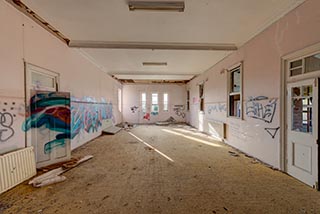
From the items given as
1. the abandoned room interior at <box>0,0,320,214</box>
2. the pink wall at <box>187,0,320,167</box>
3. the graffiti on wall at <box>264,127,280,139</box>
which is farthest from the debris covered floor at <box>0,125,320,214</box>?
the graffiti on wall at <box>264,127,280,139</box>

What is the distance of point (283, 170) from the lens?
335 centimetres

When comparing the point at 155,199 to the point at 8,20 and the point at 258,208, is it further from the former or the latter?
the point at 8,20

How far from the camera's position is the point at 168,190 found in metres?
2.67

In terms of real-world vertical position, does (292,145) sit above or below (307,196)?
above

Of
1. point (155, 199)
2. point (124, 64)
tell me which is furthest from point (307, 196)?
point (124, 64)

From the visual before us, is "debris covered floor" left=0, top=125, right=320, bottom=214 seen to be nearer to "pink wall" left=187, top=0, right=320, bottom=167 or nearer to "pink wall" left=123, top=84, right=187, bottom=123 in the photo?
"pink wall" left=187, top=0, right=320, bottom=167

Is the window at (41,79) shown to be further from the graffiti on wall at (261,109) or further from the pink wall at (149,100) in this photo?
the pink wall at (149,100)

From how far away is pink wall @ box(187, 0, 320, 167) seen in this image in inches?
111

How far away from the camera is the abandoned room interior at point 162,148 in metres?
2.51

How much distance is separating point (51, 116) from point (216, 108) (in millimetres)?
5484

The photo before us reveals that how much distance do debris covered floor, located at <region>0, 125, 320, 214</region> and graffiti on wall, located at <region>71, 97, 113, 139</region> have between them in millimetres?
1651

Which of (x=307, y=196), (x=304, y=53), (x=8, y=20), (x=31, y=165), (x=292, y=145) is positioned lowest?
(x=307, y=196)

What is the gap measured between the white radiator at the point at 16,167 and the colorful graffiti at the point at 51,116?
451 millimetres

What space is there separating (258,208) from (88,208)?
6.93 feet
